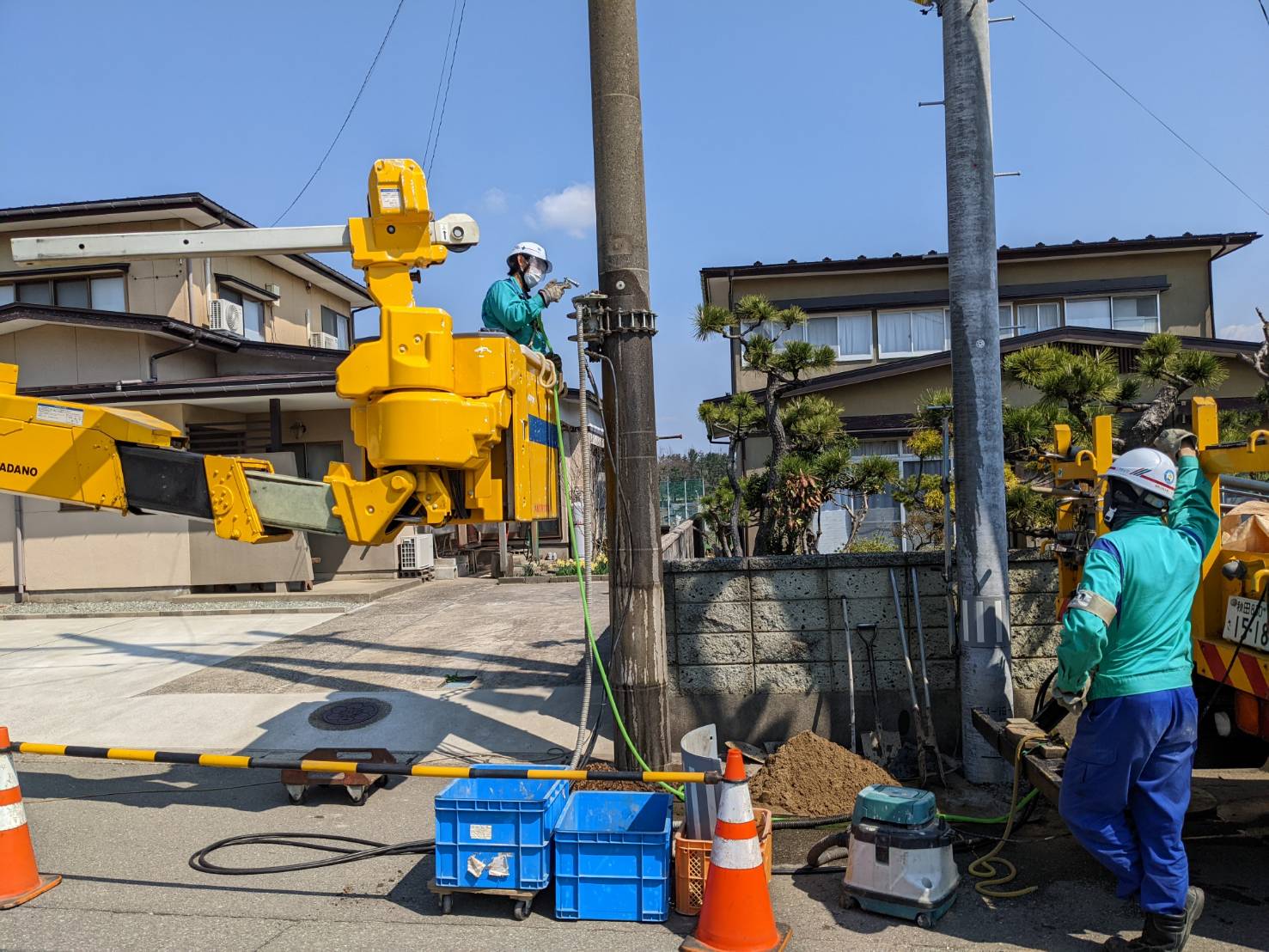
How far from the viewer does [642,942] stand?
4.43 meters

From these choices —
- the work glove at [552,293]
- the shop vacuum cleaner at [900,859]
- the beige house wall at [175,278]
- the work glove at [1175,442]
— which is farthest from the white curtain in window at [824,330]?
the shop vacuum cleaner at [900,859]

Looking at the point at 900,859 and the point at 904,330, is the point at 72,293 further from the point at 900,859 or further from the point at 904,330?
the point at 900,859

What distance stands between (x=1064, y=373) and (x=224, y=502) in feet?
22.4

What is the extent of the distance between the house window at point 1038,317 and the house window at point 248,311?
16169mm

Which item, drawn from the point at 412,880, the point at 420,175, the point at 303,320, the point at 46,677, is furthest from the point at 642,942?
the point at 303,320

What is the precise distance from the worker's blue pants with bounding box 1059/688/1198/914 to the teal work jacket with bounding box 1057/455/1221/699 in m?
0.09

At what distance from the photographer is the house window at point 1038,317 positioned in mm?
20688

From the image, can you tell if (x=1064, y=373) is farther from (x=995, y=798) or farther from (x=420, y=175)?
(x=420, y=175)

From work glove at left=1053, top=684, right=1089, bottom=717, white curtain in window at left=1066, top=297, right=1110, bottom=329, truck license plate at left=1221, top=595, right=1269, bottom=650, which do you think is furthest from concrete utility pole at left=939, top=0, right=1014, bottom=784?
white curtain in window at left=1066, top=297, right=1110, bottom=329

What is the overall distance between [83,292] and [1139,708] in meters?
20.0

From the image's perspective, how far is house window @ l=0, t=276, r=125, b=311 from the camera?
1864 cm

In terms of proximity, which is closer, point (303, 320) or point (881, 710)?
point (881, 710)

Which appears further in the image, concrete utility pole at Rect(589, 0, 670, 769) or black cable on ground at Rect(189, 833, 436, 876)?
concrete utility pole at Rect(589, 0, 670, 769)

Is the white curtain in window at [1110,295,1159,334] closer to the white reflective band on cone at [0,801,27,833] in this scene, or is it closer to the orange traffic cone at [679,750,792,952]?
the orange traffic cone at [679,750,792,952]
